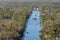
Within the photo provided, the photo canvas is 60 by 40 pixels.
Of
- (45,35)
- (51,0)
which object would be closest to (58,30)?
(45,35)

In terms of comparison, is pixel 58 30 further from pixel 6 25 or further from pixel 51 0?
pixel 51 0

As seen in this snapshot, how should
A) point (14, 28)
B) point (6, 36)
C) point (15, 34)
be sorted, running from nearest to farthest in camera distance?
point (6, 36) → point (15, 34) → point (14, 28)

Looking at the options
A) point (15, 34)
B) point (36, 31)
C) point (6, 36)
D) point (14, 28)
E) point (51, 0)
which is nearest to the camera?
point (6, 36)

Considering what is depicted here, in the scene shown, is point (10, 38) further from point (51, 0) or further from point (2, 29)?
point (51, 0)

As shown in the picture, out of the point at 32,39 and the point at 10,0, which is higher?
the point at 32,39

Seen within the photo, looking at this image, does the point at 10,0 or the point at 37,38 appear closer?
the point at 37,38

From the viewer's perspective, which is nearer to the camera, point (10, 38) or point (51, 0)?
point (10, 38)

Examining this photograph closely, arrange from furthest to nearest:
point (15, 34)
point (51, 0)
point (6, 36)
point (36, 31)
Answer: point (51, 0), point (36, 31), point (15, 34), point (6, 36)

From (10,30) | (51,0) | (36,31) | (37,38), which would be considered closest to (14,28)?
(10,30)

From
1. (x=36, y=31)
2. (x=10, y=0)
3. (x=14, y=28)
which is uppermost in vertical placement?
(x=14, y=28)

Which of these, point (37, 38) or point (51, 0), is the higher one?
point (37, 38)
